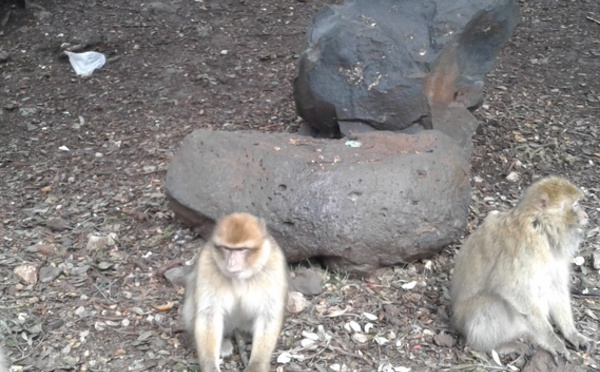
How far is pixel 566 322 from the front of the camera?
4844 mm

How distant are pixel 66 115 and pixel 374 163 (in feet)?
13.6

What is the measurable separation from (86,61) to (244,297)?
17.7 feet

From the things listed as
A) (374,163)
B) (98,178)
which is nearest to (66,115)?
(98,178)

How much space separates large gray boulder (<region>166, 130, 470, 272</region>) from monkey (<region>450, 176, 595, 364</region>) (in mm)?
566

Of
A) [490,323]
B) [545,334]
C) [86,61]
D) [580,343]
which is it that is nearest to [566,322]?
[580,343]

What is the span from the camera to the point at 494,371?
184 inches

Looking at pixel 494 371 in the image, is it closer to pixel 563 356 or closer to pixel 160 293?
pixel 563 356

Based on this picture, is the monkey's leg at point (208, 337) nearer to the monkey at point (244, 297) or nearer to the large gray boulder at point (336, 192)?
the monkey at point (244, 297)

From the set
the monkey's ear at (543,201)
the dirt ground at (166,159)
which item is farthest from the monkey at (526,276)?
the dirt ground at (166,159)

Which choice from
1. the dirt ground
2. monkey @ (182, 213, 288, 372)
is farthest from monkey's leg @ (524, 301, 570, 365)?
monkey @ (182, 213, 288, 372)

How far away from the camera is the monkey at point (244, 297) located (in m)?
4.42

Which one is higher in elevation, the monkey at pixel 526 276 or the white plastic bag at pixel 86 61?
the monkey at pixel 526 276

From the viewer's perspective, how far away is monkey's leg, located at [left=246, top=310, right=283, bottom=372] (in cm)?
448

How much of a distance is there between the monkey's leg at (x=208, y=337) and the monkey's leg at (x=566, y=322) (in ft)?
6.99
